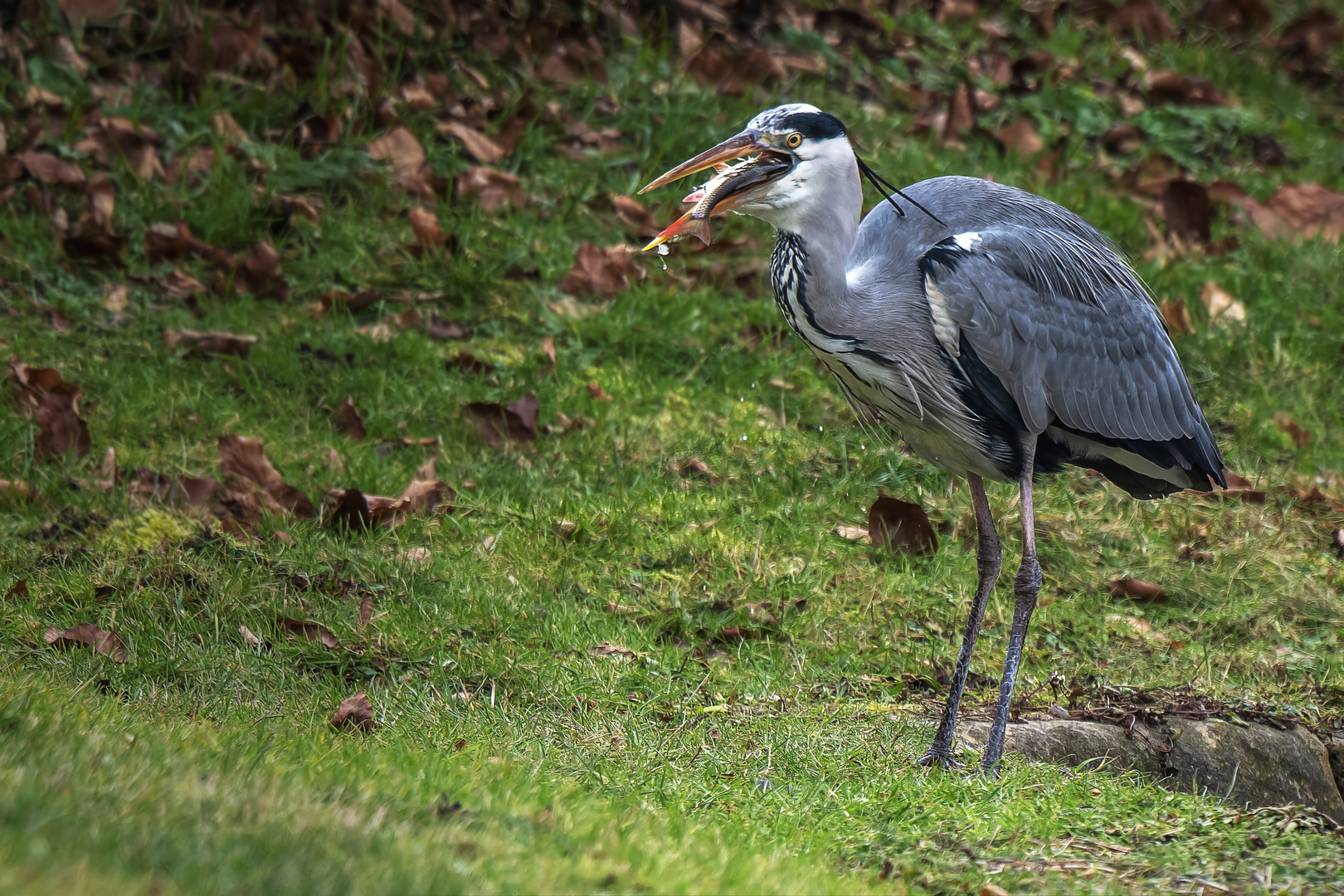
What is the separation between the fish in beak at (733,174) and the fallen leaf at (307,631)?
1761 millimetres

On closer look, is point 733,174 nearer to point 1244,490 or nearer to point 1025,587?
point 1025,587

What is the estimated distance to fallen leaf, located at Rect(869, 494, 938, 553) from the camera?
5.88 metres

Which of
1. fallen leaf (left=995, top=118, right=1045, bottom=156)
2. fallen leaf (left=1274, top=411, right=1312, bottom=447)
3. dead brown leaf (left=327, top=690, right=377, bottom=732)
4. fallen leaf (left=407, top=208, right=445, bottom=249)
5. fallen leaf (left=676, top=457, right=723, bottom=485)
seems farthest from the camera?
fallen leaf (left=995, top=118, right=1045, bottom=156)

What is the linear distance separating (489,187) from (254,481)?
259 centimetres

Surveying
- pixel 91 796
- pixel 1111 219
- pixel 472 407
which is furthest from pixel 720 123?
pixel 91 796

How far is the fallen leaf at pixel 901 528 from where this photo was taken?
19.3ft

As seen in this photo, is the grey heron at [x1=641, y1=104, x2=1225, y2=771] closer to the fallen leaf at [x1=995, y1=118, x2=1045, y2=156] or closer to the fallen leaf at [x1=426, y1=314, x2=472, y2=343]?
the fallen leaf at [x1=426, y1=314, x2=472, y2=343]

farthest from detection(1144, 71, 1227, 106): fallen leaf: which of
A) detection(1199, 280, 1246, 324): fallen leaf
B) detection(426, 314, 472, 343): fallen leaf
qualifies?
detection(426, 314, 472, 343): fallen leaf

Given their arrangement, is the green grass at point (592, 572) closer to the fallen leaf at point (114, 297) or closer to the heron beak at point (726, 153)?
the fallen leaf at point (114, 297)

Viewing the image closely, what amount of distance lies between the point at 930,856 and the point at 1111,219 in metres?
5.47

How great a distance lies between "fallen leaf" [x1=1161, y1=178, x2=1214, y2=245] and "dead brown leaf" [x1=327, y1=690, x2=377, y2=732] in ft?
19.1

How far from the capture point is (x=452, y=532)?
560cm

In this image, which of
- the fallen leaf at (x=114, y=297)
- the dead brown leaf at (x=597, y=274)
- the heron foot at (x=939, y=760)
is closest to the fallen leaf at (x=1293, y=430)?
the dead brown leaf at (x=597, y=274)

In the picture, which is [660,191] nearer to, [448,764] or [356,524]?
[356,524]
